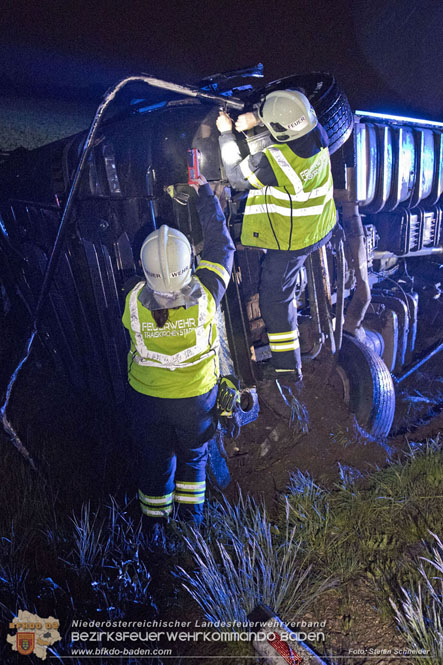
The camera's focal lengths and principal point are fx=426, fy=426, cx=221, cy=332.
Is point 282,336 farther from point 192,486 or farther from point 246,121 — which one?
point 246,121

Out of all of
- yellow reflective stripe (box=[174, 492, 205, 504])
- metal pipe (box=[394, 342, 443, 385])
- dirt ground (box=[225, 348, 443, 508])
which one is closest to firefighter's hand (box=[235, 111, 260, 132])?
dirt ground (box=[225, 348, 443, 508])

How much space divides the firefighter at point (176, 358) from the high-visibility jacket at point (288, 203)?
1.02 feet

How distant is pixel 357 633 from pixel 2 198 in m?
4.87

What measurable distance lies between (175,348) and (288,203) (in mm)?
1334

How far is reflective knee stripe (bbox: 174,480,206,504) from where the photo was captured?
10.8 feet

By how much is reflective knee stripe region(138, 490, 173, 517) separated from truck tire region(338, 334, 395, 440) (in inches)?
78.5

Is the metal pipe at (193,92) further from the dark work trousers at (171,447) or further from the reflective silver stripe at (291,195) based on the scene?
the dark work trousers at (171,447)

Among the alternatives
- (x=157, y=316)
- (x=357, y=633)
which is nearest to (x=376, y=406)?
(x=357, y=633)

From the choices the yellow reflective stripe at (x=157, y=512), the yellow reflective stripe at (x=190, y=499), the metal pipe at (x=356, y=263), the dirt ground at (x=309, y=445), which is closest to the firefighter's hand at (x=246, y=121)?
the metal pipe at (x=356, y=263)

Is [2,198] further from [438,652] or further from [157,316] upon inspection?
[438,652]

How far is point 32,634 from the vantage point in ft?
7.46

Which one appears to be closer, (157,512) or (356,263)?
(157,512)

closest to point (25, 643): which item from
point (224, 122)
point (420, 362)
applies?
point (224, 122)

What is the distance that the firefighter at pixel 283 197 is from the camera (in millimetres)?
2896
